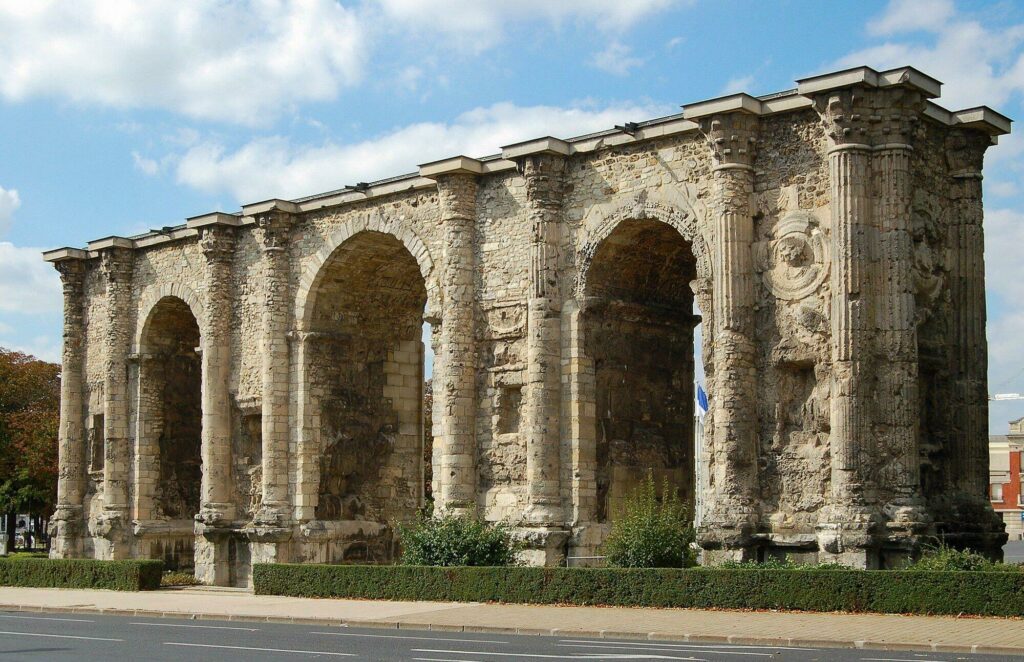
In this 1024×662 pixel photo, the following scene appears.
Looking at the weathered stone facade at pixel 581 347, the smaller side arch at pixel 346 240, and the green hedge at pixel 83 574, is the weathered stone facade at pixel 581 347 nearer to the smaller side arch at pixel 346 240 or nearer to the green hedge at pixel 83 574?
the smaller side arch at pixel 346 240

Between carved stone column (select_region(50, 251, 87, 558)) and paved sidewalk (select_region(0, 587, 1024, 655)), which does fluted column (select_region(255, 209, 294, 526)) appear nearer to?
paved sidewalk (select_region(0, 587, 1024, 655))

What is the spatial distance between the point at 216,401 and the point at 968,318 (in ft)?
55.8

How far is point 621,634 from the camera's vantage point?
16.6 metres

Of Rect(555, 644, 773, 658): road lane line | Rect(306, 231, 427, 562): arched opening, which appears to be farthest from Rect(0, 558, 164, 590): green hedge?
Rect(555, 644, 773, 658): road lane line

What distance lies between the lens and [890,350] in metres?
20.8

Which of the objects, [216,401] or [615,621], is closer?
[615,621]

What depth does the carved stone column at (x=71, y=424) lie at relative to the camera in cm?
3541

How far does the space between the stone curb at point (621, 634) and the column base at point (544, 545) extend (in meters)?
5.55

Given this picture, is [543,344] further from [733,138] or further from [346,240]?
[346,240]

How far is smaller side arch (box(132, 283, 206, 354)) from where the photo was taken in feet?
106

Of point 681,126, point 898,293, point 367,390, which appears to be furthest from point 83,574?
point 898,293

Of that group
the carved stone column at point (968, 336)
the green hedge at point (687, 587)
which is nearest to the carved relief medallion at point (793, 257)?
the carved stone column at point (968, 336)

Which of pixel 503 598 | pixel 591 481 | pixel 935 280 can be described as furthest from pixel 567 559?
pixel 935 280

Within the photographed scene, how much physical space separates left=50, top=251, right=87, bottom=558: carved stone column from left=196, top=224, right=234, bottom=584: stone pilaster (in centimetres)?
599
